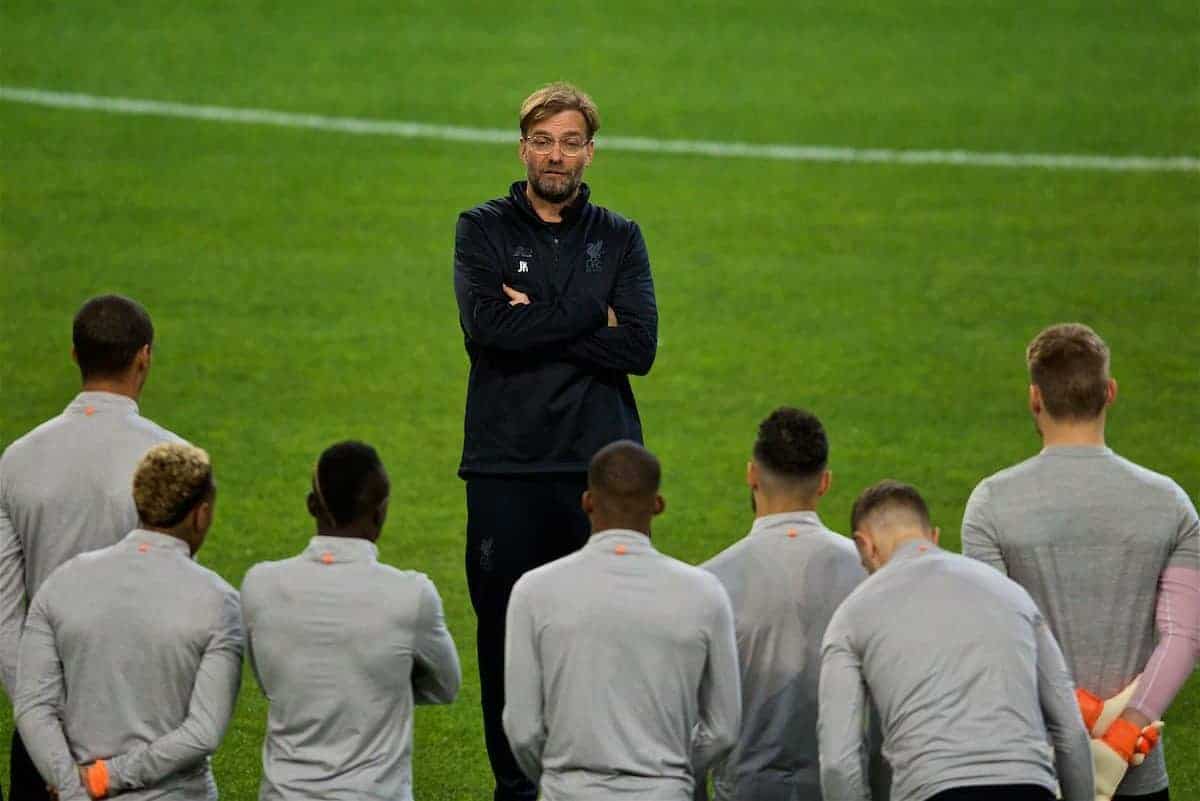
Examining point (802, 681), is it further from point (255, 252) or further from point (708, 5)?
point (708, 5)

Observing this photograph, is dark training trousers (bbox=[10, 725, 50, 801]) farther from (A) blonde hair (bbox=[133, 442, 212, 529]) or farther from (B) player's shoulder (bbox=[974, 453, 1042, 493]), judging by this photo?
(B) player's shoulder (bbox=[974, 453, 1042, 493])

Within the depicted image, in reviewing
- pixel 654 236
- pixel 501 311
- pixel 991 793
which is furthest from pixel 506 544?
pixel 654 236

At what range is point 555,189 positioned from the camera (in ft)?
20.1

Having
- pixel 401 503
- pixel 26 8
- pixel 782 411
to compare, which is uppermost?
pixel 26 8

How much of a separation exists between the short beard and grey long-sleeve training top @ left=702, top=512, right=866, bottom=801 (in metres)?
1.38

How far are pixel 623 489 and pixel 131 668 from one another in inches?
49.5

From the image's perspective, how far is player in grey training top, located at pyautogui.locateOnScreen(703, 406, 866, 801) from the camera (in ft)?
17.1

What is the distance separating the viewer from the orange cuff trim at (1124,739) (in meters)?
5.08

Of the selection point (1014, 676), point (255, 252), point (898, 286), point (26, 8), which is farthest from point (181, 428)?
point (26, 8)

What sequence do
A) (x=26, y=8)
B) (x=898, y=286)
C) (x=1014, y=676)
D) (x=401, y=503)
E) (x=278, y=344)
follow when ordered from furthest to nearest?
(x=26, y=8)
(x=898, y=286)
(x=278, y=344)
(x=401, y=503)
(x=1014, y=676)

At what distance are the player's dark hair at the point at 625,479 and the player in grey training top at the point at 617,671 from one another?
9 cm

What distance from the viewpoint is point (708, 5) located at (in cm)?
2019

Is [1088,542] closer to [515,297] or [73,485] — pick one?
[515,297]

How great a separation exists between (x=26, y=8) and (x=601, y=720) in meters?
16.0
